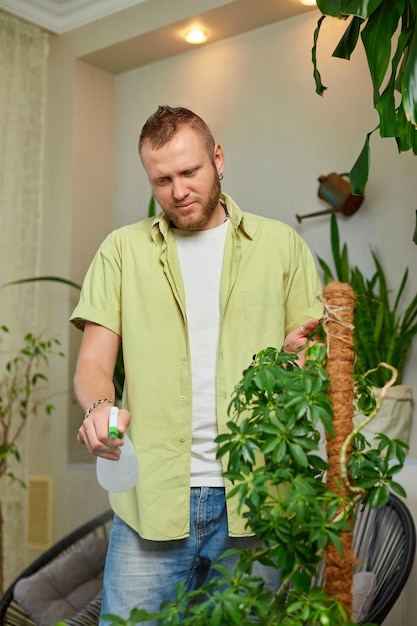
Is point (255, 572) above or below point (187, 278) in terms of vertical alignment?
below

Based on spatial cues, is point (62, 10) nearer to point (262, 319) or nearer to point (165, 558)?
point (262, 319)

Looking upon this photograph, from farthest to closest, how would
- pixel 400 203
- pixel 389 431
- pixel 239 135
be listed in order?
1. pixel 239 135
2. pixel 400 203
3. pixel 389 431

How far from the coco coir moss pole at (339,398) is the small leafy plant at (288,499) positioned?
0.02m

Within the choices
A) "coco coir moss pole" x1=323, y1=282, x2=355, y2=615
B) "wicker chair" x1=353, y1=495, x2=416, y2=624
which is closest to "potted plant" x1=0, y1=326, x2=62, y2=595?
"wicker chair" x1=353, y1=495, x2=416, y2=624

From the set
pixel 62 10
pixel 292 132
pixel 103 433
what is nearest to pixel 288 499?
pixel 103 433

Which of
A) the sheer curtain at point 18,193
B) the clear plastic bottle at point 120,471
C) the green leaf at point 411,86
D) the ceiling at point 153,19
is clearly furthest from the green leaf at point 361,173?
the sheer curtain at point 18,193

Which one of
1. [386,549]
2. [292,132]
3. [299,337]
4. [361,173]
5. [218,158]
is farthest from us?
[292,132]

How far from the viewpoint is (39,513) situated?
414 cm

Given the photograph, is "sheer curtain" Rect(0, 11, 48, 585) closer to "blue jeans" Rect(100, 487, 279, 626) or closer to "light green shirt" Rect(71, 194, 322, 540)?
"light green shirt" Rect(71, 194, 322, 540)

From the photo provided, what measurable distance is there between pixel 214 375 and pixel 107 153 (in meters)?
2.77

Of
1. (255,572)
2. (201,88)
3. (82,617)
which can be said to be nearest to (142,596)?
(255,572)

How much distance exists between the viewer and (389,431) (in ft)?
10.2

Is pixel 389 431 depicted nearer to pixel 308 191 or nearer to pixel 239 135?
pixel 308 191

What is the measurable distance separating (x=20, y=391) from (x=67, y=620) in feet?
4.61
